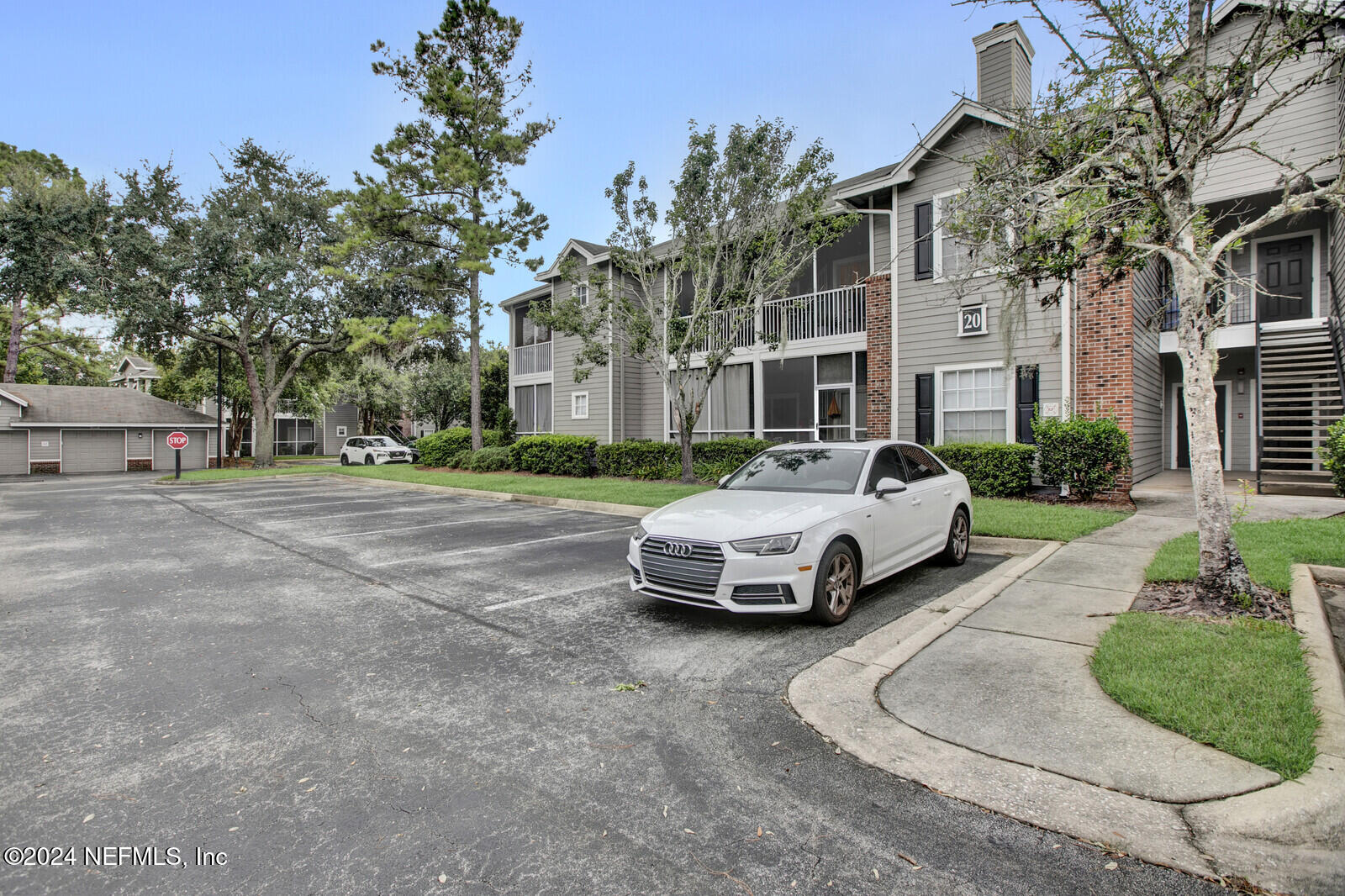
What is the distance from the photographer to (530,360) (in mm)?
24859

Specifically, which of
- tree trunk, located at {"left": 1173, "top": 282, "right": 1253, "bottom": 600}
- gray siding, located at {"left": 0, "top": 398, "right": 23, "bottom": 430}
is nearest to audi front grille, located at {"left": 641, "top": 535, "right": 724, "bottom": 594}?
tree trunk, located at {"left": 1173, "top": 282, "right": 1253, "bottom": 600}

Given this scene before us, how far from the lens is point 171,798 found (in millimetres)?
2750

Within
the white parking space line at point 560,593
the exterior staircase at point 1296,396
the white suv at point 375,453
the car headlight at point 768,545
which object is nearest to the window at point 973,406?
the exterior staircase at point 1296,396

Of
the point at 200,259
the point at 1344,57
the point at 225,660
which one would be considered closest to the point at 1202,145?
the point at 1344,57

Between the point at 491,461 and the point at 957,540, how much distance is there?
17446 mm

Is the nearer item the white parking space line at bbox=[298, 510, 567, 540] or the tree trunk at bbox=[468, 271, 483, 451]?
the white parking space line at bbox=[298, 510, 567, 540]

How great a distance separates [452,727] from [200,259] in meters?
35.9

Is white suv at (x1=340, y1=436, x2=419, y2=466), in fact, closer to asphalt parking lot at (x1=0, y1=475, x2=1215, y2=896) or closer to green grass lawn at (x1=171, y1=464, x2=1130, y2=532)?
green grass lawn at (x1=171, y1=464, x2=1130, y2=532)

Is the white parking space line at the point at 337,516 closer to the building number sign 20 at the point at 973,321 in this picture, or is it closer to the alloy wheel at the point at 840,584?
the alloy wheel at the point at 840,584

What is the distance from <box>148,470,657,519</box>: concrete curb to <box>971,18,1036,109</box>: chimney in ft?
37.7

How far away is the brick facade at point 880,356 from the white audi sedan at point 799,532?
7770 mm

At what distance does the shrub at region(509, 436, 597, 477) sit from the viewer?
19.6 metres

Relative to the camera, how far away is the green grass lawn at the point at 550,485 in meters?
13.2

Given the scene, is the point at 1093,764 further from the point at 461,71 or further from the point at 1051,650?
the point at 461,71
